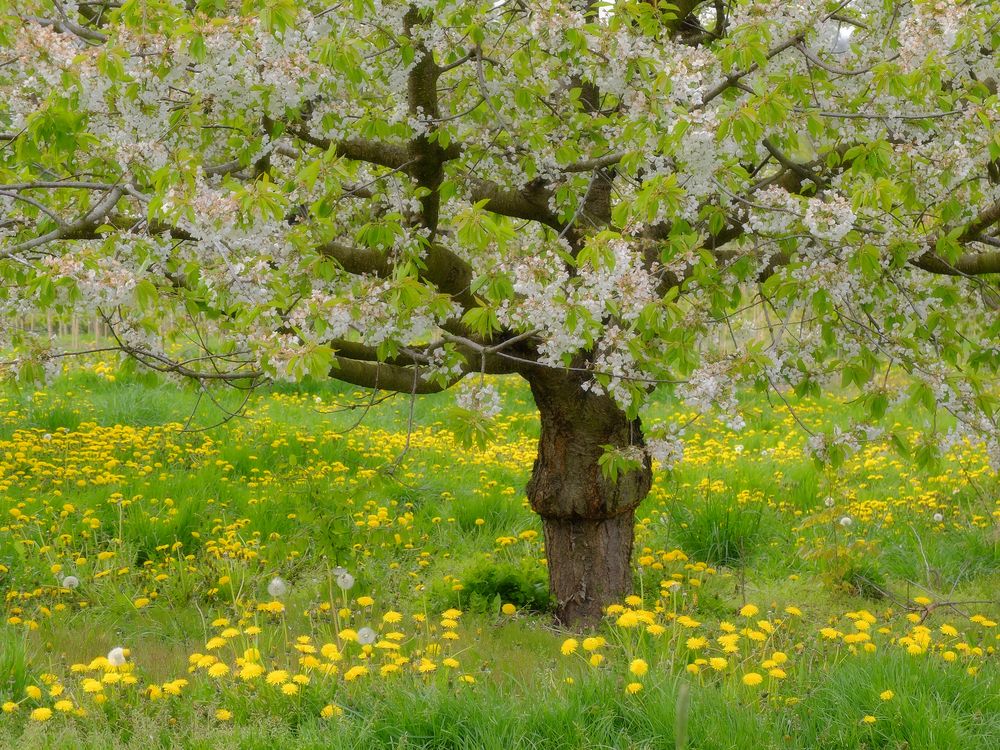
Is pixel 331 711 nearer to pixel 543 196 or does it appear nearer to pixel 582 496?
pixel 582 496

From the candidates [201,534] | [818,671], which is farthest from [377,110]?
[201,534]

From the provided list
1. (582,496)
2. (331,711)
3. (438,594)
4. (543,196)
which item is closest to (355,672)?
(331,711)

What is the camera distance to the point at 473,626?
209 inches

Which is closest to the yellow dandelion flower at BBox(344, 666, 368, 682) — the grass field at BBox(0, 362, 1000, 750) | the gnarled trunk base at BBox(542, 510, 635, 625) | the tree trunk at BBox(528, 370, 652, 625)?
the grass field at BBox(0, 362, 1000, 750)

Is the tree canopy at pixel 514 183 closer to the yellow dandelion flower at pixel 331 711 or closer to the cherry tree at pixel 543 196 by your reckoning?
the cherry tree at pixel 543 196

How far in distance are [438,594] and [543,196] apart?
8.23ft

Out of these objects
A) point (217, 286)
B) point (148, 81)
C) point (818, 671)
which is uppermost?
point (148, 81)

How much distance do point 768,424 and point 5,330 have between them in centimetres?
892

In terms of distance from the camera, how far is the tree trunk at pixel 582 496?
5.53 metres

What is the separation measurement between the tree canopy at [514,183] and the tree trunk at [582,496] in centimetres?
23

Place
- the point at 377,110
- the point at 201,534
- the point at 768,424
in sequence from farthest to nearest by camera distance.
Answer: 1. the point at 768,424
2. the point at 201,534
3. the point at 377,110

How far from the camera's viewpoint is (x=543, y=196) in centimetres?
534

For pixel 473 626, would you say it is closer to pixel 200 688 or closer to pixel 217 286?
pixel 200 688

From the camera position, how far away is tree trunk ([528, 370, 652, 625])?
553 centimetres
